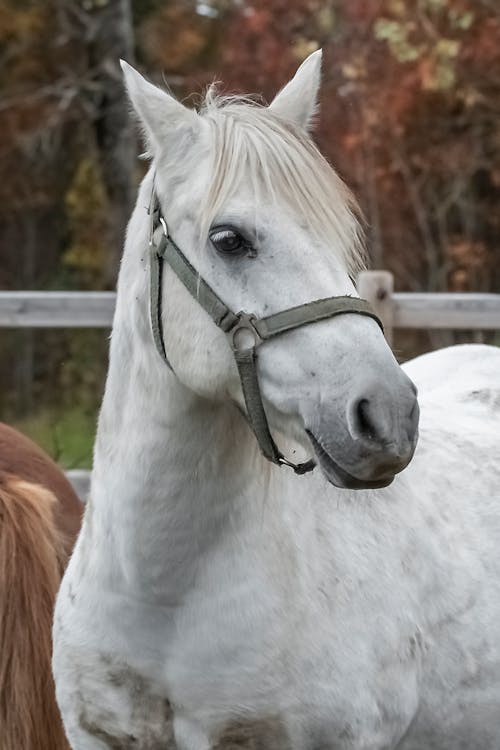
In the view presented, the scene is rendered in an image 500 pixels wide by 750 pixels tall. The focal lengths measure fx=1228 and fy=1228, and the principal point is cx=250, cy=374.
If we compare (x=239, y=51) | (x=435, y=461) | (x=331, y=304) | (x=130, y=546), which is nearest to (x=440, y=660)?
(x=435, y=461)

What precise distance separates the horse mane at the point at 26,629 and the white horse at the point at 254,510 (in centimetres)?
33

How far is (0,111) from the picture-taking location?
1372 cm

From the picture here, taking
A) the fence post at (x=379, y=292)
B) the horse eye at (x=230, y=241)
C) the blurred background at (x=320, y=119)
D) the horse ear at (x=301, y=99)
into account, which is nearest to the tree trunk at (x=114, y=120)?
the blurred background at (x=320, y=119)

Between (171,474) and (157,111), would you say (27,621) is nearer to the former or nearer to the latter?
(171,474)

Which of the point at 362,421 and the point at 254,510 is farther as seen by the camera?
the point at 254,510

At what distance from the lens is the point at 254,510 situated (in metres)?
2.42

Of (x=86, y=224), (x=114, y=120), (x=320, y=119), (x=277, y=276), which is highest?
(x=277, y=276)

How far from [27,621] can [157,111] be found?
1.31 meters

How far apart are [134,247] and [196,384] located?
38cm

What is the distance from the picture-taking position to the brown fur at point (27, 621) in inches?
114

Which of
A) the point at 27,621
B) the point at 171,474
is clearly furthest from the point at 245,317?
the point at 27,621

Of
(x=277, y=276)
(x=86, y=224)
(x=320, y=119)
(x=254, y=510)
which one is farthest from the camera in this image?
(x=86, y=224)

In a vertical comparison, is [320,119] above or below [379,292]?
below

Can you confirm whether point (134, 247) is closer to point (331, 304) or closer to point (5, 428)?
point (331, 304)
